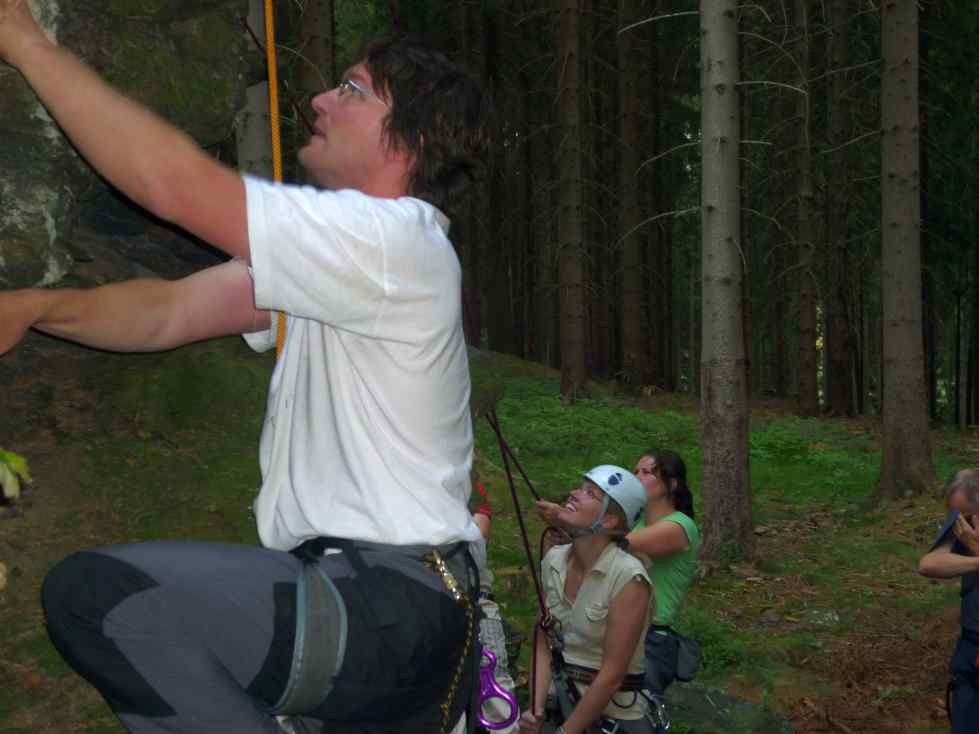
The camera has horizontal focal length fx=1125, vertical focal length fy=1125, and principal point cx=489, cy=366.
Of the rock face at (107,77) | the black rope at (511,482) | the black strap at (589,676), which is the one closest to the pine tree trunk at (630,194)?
the black strap at (589,676)

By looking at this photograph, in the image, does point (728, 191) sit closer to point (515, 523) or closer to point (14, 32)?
point (515, 523)

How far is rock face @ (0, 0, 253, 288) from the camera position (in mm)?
4383

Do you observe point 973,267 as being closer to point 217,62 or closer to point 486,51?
point 486,51

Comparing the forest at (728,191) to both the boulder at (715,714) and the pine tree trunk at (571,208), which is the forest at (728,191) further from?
the boulder at (715,714)

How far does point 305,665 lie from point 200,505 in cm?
321

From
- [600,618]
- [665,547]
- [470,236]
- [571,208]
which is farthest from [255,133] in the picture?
[470,236]

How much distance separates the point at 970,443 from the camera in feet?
65.5

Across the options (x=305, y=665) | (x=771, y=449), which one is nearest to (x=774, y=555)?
(x=771, y=449)

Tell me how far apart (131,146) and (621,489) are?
399 cm

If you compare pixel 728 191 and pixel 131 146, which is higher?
pixel 728 191

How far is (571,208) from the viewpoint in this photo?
20609mm

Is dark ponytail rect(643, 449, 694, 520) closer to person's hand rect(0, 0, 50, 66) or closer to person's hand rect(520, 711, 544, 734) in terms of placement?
person's hand rect(520, 711, 544, 734)

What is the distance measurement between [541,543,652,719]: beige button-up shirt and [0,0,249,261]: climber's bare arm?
3.79 meters

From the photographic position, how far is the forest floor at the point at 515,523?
4.80 metres
